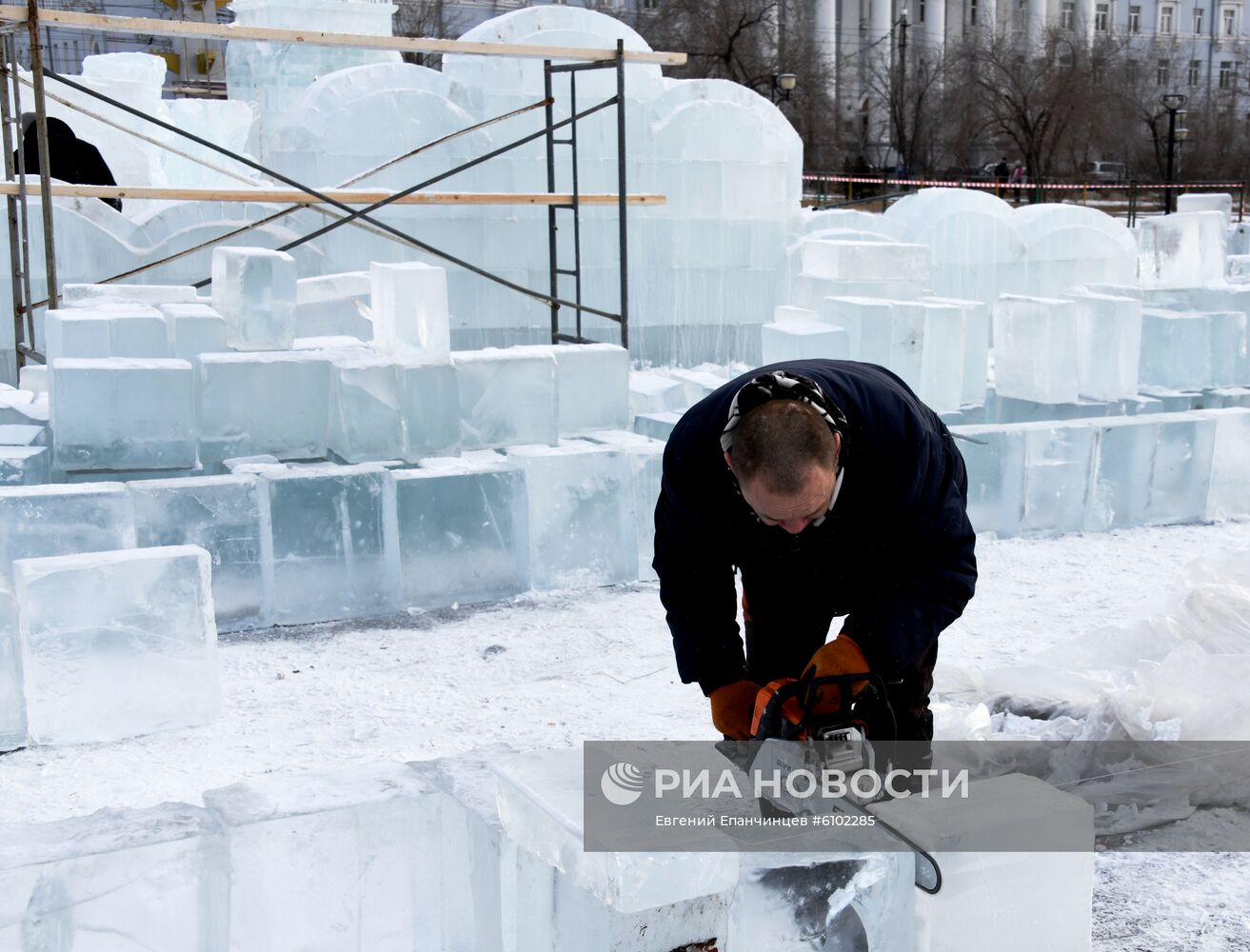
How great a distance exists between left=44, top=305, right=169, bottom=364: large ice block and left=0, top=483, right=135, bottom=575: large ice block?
54.8 inches

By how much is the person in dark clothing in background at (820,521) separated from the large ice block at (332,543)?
2520 millimetres

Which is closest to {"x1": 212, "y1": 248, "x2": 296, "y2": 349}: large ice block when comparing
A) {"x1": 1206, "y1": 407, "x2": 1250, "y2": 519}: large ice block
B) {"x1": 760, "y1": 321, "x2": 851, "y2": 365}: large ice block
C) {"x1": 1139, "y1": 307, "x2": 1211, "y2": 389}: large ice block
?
{"x1": 760, "y1": 321, "x2": 851, "y2": 365}: large ice block

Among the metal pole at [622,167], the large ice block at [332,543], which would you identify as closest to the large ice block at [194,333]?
the large ice block at [332,543]

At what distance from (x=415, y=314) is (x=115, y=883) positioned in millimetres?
3777

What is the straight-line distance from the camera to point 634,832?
6.82 feet

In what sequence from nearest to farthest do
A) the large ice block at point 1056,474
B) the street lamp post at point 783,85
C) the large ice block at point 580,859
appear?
the large ice block at point 580,859 → the large ice block at point 1056,474 → the street lamp post at point 783,85

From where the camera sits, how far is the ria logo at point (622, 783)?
220 centimetres

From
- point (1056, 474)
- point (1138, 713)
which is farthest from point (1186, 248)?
point (1138, 713)

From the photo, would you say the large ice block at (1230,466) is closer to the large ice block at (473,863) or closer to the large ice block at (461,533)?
the large ice block at (461,533)

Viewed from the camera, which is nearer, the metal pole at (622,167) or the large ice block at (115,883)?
the large ice block at (115,883)

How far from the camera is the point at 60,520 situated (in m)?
4.54

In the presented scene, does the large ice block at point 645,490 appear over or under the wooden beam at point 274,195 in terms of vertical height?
under

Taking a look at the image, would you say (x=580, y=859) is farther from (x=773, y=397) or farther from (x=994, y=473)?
(x=994, y=473)

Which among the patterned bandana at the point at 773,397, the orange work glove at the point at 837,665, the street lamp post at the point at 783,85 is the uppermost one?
the street lamp post at the point at 783,85
